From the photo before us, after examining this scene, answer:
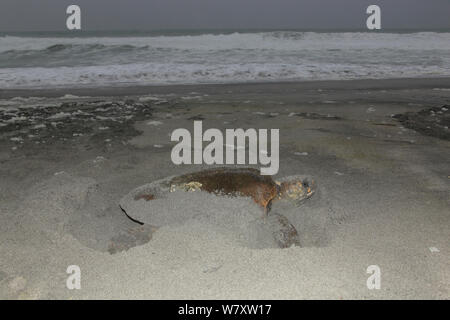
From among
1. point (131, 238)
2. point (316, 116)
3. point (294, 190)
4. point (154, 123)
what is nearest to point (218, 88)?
point (316, 116)

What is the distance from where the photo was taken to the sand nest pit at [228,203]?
1.73 metres

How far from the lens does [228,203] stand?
187 cm

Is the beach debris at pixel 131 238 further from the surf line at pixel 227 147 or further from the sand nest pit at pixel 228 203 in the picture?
the surf line at pixel 227 147

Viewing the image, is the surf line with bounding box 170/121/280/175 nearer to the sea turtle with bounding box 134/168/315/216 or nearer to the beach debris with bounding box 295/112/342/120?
the sea turtle with bounding box 134/168/315/216

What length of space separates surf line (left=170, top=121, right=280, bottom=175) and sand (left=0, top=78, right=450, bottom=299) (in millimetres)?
107

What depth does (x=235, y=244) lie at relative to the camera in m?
1.67

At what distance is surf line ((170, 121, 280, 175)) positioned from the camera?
2.91 meters

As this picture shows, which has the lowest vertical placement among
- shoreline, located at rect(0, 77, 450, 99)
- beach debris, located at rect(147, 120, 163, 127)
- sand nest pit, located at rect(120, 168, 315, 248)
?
sand nest pit, located at rect(120, 168, 315, 248)

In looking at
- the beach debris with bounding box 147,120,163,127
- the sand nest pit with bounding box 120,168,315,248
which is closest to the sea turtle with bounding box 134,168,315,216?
the sand nest pit with bounding box 120,168,315,248

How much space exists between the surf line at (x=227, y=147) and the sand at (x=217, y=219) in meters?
Result: 0.11

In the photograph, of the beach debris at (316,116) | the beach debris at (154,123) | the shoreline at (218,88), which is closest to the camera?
the beach debris at (154,123)

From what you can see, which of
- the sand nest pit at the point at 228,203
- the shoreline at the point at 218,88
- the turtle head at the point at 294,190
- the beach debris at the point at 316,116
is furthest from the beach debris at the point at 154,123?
the shoreline at the point at 218,88
